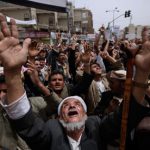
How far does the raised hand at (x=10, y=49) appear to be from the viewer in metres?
2.16

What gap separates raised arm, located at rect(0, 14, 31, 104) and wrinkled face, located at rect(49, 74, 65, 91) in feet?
7.32

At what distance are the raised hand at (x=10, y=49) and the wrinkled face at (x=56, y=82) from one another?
228cm

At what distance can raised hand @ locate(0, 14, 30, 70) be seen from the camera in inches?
85.0

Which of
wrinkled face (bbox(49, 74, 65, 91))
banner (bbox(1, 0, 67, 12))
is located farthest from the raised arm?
wrinkled face (bbox(49, 74, 65, 91))

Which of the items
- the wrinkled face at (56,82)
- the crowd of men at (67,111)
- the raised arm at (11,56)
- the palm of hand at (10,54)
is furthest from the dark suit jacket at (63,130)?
the wrinkled face at (56,82)

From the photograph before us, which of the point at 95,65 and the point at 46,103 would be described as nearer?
the point at 46,103

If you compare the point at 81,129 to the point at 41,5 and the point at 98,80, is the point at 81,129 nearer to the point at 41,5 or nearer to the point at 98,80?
the point at 41,5

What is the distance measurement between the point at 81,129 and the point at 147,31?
3.53ft

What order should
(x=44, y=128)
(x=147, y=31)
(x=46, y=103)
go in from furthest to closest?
(x=46, y=103) < (x=44, y=128) < (x=147, y=31)

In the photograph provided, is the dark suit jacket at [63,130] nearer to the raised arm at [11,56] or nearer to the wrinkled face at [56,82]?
the raised arm at [11,56]

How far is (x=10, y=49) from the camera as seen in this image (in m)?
2.20

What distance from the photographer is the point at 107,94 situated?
406 centimetres

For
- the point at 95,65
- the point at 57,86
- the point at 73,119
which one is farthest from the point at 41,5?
the point at 73,119

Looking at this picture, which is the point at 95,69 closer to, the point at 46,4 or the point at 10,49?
the point at 46,4
